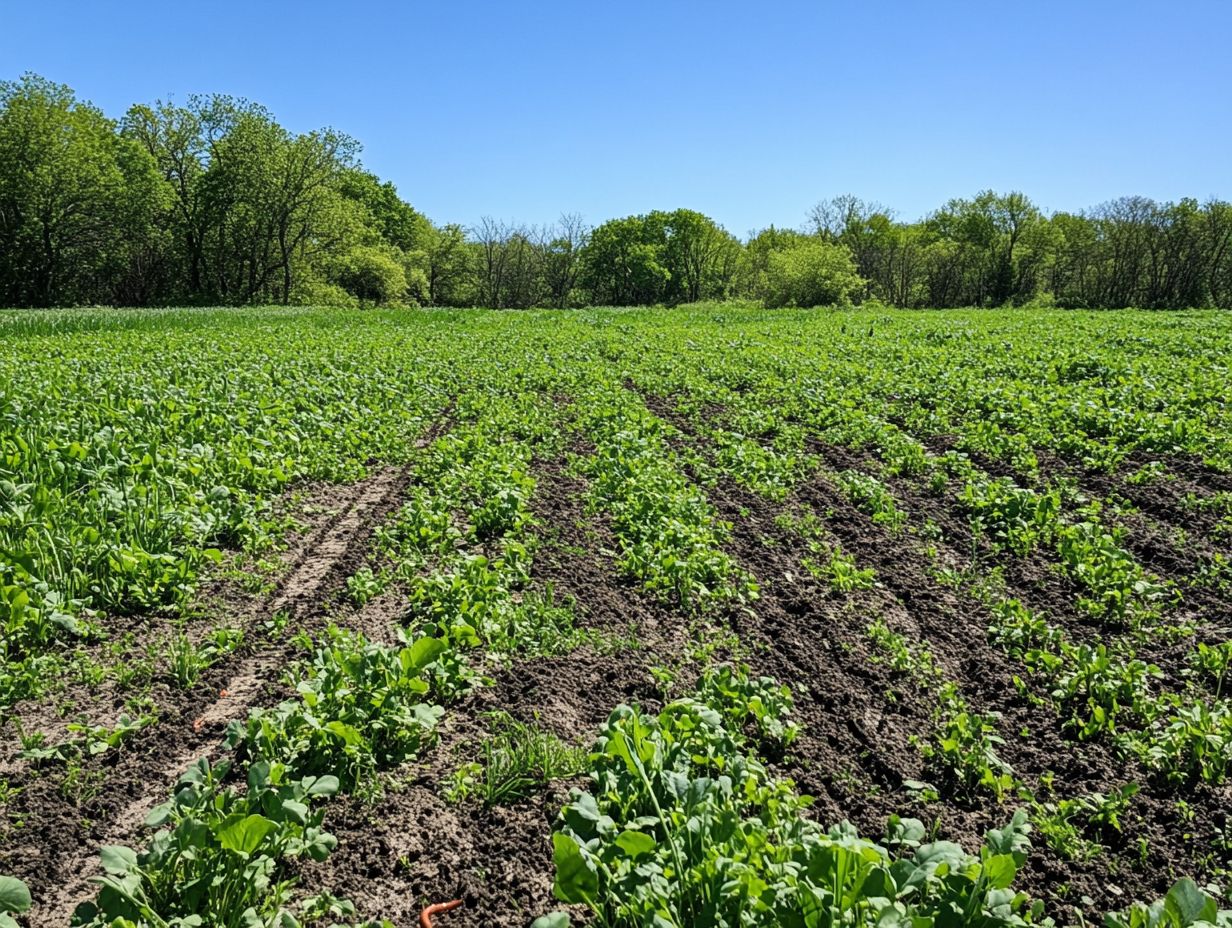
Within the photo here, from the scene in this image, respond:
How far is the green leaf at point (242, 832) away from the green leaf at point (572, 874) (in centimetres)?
113

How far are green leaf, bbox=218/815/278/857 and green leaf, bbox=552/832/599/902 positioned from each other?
1.13m

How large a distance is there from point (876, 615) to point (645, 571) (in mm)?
1920

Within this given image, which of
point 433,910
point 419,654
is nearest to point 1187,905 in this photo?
point 433,910

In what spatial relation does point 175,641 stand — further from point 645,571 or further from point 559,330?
point 559,330

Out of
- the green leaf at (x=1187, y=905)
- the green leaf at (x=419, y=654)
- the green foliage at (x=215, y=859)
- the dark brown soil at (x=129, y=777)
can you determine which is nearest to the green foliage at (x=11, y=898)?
the green foliage at (x=215, y=859)

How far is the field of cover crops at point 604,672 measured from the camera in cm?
263

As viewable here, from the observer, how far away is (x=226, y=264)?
60.3 m

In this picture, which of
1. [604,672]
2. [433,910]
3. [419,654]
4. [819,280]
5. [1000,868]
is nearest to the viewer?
[1000,868]

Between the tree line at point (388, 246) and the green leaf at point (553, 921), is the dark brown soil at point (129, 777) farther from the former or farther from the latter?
the tree line at point (388, 246)

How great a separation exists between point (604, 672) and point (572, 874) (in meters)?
2.21

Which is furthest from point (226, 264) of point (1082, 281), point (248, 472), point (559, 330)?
point (1082, 281)

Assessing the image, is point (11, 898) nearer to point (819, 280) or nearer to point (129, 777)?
point (129, 777)

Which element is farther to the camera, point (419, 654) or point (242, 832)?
point (419, 654)

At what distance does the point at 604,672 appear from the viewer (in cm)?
454
